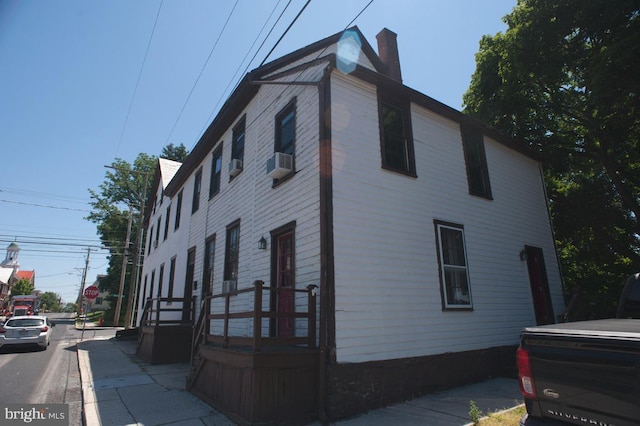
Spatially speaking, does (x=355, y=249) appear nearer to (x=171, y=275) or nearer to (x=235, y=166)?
(x=235, y=166)

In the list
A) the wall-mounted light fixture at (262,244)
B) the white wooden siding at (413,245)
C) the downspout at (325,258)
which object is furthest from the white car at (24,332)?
the white wooden siding at (413,245)

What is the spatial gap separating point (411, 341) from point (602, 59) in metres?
8.20

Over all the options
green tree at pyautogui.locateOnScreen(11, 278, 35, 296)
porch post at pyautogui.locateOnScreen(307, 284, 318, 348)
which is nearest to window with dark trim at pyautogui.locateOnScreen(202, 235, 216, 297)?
porch post at pyautogui.locateOnScreen(307, 284, 318, 348)

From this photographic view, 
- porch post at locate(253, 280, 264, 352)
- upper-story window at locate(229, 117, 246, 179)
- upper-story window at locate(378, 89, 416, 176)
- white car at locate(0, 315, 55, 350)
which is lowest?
white car at locate(0, 315, 55, 350)

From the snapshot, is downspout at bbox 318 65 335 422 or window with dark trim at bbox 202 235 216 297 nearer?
downspout at bbox 318 65 335 422

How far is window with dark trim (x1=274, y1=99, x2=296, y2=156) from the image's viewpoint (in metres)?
8.32

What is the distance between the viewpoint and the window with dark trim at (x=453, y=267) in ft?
25.7

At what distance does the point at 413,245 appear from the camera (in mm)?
7527

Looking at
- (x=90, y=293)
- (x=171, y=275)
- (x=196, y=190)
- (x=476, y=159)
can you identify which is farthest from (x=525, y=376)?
(x=90, y=293)

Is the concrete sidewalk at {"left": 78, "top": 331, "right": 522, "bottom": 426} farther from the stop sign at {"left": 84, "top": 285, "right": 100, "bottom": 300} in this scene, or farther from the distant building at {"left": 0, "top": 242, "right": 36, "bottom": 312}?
the distant building at {"left": 0, "top": 242, "right": 36, "bottom": 312}

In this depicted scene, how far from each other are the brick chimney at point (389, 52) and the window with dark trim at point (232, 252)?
6056mm

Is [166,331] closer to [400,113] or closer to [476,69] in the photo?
[400,113]

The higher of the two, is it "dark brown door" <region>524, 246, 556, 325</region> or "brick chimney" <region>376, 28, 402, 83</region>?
"brick chimney" <region>376, 28, 402, 83</region>

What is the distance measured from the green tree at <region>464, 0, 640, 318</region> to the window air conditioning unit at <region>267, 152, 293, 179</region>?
306 inches
